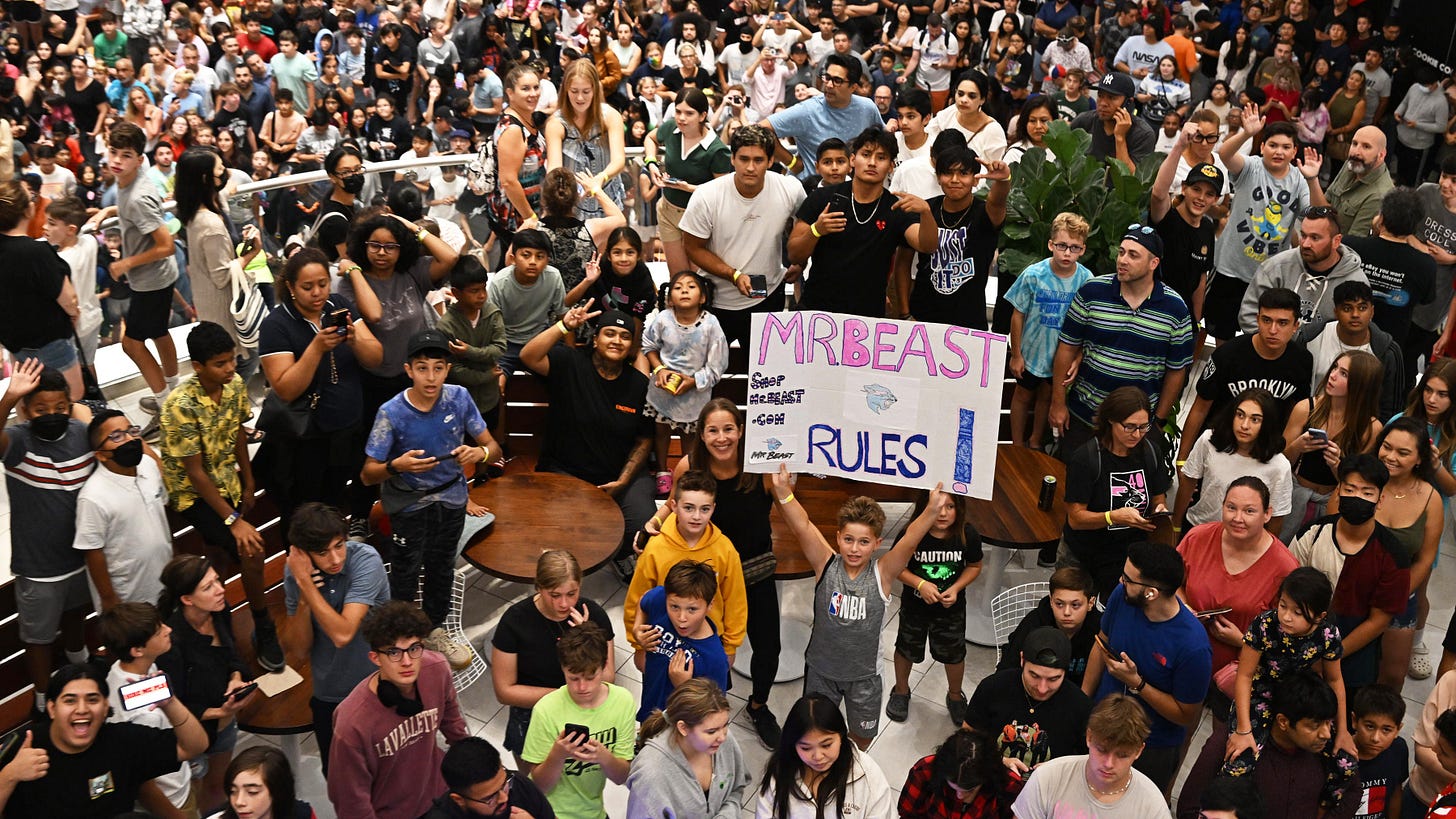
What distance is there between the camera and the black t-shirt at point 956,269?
21.7ft

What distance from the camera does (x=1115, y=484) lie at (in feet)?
18.0

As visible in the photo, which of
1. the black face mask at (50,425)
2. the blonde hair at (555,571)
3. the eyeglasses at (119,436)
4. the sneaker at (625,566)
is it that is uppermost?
the black face mask at (50,425)

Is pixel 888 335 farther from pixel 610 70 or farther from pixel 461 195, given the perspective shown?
pixel 610 70

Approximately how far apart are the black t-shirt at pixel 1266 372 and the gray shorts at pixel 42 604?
4.91 metres

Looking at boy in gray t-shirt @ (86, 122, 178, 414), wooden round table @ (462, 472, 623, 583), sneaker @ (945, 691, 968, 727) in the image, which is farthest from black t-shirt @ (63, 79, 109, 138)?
sneaker @ (945, 691, 968, 727)

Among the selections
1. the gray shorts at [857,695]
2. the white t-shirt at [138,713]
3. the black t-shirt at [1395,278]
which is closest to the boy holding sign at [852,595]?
the gray shorts at [857,695]

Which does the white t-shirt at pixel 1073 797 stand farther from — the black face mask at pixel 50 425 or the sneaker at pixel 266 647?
the black face mask at pixel 50 425

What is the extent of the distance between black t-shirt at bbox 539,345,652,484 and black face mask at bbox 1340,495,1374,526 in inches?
118

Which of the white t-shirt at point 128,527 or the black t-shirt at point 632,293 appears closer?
the white t-shirt at point 128,527

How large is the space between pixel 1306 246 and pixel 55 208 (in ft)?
20.2

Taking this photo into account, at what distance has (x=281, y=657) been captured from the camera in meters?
5.43

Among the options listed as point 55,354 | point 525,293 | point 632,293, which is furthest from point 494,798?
point 55,354

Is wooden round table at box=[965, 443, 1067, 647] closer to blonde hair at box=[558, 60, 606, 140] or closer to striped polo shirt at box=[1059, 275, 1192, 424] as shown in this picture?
striped polo shirt at box=[1059, 275, 1192, 424]

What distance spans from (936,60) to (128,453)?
10119mm
